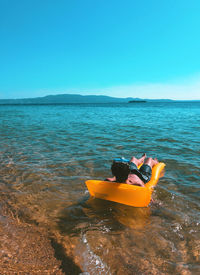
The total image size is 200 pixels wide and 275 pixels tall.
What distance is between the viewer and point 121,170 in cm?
377

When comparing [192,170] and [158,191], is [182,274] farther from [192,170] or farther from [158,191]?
[192,170]

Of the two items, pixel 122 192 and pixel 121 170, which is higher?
pixel 121 170

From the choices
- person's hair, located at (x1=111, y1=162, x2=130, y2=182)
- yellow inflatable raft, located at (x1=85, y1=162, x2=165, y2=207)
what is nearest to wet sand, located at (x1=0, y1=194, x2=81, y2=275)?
yellow inflatable raft, located at (x1=85, y1=162, x2=165, y2=207)

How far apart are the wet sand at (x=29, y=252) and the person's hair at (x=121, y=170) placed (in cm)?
163

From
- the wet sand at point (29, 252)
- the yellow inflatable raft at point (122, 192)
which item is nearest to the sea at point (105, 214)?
the wet sand at point (29, 252)

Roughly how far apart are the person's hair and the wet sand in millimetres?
1634

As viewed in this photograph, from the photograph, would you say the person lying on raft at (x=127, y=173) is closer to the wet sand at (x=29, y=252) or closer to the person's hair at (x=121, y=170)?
the person's hair at (x=121, y=170)

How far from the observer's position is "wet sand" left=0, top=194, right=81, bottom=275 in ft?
8.00

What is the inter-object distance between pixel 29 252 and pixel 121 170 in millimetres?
2039

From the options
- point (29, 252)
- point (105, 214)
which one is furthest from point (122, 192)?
point (29, 252)

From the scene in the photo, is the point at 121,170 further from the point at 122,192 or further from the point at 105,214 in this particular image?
the point at 105,214

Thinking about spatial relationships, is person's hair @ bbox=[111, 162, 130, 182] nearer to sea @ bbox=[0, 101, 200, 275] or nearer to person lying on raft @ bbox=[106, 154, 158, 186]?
person lying on raft @ bbox=[106, 154, 158, 186]

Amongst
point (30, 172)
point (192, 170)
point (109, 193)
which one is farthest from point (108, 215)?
point (192, 170)

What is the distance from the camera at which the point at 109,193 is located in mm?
3928
